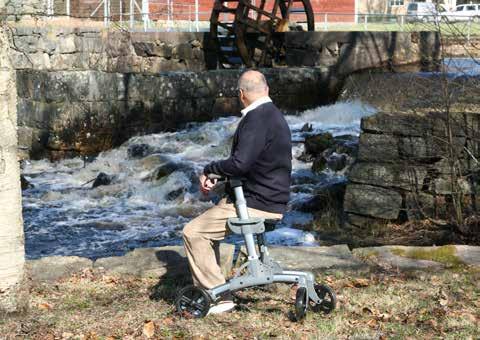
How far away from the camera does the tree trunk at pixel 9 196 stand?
5105 mm

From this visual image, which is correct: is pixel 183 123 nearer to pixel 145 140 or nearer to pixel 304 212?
pixel 145 140

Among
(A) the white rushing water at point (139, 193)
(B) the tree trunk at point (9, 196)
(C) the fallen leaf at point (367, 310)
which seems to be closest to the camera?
(B) the tree trunk at point (9, 196)

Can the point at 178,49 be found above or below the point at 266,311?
above

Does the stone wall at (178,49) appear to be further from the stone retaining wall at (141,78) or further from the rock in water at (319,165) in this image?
the rock in water at (319,165)

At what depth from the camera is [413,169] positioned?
9.20 metres

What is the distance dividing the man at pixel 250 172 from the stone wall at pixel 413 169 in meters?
3.97

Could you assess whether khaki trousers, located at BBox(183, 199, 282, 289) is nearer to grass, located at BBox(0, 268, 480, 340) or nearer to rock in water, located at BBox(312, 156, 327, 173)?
grass, located at BBox(0, 268, 480, 340)

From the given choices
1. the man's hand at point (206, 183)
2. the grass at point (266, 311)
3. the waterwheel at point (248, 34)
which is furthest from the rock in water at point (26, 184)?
the man's hand at point (206, 183)

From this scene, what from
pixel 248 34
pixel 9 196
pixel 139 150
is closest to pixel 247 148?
pixel 9 196

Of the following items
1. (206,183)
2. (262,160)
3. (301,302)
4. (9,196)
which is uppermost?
(262,160)

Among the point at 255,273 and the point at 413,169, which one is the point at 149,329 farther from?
the point at 413,169

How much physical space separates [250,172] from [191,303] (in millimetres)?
839

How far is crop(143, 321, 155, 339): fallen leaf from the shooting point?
196 inches

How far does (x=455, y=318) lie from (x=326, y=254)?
151 cm
